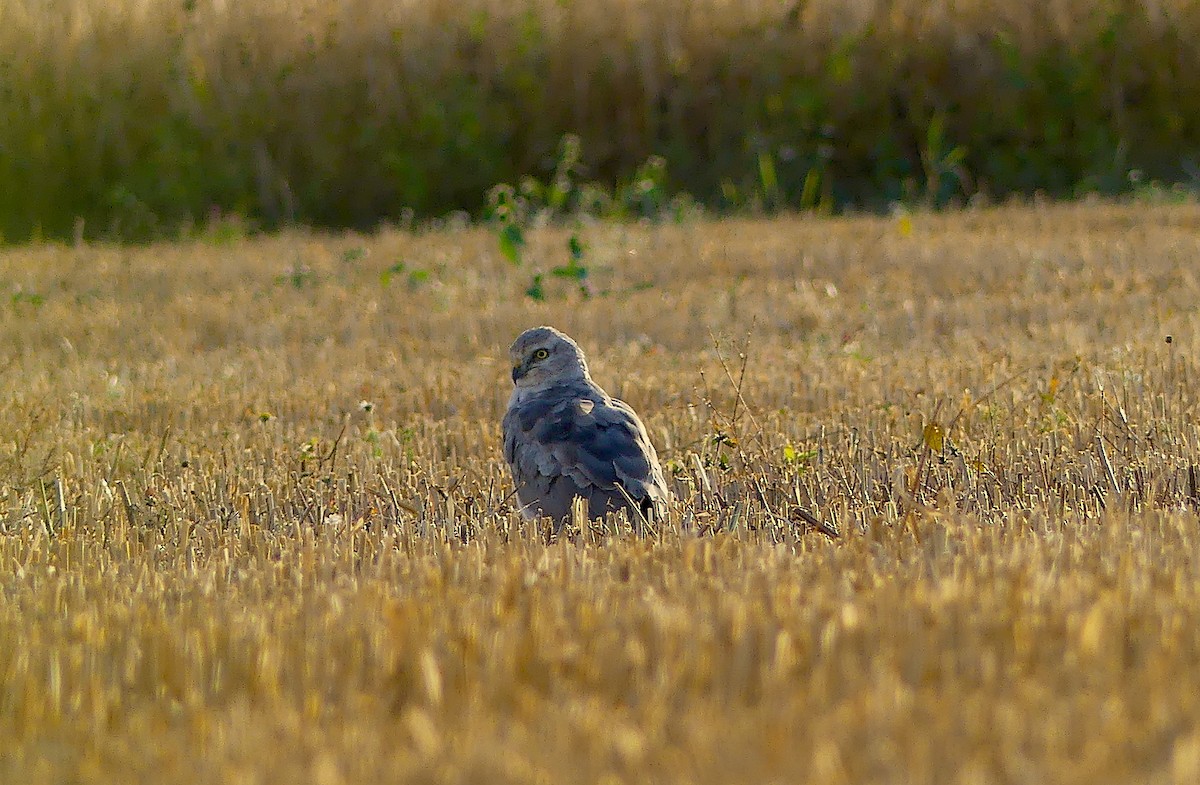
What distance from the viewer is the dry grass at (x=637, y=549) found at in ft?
7.90

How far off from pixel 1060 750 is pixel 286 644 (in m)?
1.55

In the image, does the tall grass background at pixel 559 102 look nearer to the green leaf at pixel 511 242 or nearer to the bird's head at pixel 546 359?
the green leaf at pixel 511 242

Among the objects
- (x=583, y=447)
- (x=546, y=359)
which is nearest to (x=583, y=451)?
(x=583, y=447)

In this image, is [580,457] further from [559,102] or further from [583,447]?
[559,102]

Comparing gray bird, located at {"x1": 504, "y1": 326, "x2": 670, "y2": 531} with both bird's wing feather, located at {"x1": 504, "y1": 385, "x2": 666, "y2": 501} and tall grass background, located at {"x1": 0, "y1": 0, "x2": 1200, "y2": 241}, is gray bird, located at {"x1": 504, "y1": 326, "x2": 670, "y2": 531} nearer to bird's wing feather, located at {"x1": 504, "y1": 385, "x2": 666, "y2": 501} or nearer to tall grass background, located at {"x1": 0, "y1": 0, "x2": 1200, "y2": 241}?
bird's wing feather, located at {"x1": 504, "y1": 385, "x2": 666, "y2": 501}

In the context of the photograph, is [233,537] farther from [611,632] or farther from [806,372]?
[806,372]

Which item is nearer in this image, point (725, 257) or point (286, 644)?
point (286, 644)

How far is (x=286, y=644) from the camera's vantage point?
122 inches

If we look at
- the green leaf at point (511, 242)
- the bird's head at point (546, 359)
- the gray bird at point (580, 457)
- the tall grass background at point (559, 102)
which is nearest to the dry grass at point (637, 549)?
the gray bird at point (580, 457)

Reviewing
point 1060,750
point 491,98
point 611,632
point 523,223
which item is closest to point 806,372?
point 611,632

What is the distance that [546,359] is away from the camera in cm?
571

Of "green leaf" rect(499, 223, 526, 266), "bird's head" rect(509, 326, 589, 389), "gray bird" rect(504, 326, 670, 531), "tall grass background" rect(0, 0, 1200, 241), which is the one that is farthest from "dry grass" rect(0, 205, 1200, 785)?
"tall grass background" rect(0, 0, 1200, 241)

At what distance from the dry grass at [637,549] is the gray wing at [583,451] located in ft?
0.70

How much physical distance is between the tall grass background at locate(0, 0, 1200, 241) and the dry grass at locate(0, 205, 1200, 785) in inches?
219
